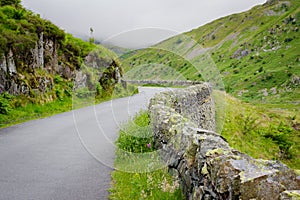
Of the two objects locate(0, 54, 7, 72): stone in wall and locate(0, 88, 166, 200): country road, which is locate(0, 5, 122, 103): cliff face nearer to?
locate(0, 54, 7, 72): stone in wall

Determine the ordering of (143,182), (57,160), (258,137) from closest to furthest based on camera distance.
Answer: (143,182)
(57,160)
(258,137)

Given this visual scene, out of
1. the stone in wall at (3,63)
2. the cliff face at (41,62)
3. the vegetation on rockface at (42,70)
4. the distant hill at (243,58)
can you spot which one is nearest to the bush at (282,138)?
the distant hill at (243,58)

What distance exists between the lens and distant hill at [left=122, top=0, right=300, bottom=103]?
2081 centimetres

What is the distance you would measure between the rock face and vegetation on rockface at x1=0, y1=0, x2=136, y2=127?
10619 millimetres

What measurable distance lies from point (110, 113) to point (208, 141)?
1331cm

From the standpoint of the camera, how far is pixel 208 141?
462cm

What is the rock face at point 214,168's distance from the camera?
3176mm

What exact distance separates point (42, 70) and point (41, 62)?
61 cm

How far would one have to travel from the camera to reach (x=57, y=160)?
8688mm

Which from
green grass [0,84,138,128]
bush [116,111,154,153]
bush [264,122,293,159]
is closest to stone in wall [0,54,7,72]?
green grass [0,84,138,128]

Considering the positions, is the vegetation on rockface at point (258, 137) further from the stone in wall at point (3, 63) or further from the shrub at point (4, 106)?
the stone in wall at point (3, 63)

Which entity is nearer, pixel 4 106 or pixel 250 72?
pixel 4 106

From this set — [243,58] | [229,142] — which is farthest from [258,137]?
[243,58]

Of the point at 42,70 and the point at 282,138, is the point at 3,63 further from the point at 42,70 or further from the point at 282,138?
the point at 282,138
